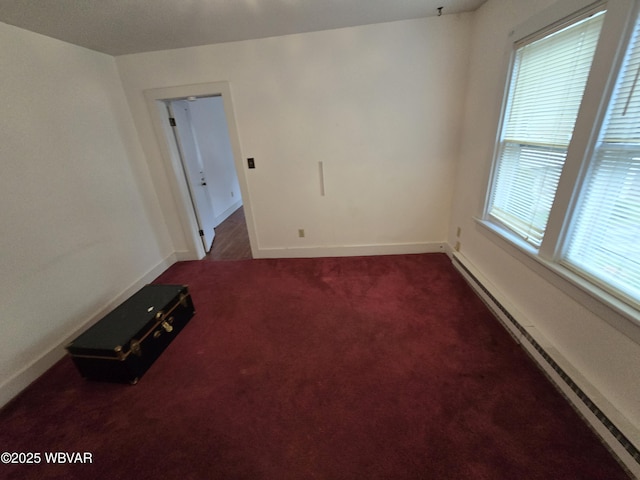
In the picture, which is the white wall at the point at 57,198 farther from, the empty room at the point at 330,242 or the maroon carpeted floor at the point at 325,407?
the maroon carpeted floor at the point at 325,407

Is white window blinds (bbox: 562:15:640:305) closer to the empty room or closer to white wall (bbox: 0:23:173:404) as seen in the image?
the empty room

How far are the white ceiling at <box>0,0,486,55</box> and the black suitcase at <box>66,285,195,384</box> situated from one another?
6.94ft

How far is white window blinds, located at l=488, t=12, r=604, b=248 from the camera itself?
1417 millimetres

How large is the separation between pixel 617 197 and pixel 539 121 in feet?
2.47

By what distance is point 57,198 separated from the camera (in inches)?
82.7

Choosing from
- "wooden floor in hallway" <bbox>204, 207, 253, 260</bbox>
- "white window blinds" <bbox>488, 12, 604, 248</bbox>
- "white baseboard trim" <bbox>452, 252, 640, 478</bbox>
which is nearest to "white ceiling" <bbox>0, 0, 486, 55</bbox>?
"white window blinds" <bbox>488, 12, 604, 248</bbox>

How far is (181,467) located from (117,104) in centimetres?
333

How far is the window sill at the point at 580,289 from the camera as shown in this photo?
118cm

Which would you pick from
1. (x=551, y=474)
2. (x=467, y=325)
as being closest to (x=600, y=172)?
(x=467, y=325)

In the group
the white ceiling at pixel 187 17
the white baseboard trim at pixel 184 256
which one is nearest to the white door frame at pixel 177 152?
the white baseboard trim at pixel 184 256

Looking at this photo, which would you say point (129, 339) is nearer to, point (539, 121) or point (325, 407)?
point (325, 407)

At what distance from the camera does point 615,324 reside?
1.24 meters

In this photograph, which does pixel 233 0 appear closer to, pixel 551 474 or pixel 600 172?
pixel 600 172

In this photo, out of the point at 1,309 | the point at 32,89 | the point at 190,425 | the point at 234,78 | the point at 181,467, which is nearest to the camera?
the point at 181,467
